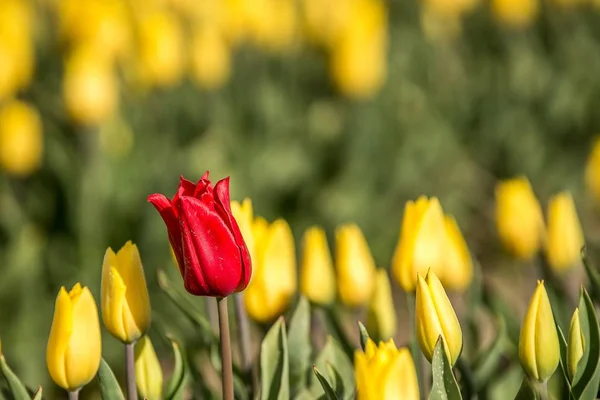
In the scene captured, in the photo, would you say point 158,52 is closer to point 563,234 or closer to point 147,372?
point 563,234

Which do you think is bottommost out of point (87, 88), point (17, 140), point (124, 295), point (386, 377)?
point (386, 377)

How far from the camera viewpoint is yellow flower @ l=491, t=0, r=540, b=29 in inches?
171

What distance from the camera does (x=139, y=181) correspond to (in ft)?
10.6

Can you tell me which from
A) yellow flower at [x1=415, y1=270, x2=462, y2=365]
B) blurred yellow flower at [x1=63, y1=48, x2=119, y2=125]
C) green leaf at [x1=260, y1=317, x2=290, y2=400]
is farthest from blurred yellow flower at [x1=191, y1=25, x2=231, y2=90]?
yellow flower at [x1=415, y1=270, x2=462, y2=365]

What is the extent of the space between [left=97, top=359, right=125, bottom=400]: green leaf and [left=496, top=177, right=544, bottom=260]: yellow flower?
0.86m

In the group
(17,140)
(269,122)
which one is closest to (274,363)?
(17,140)

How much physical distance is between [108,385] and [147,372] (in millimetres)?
97

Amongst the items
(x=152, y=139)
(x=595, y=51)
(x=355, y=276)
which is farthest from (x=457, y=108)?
(x=355, y=276)

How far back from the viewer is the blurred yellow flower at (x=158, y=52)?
3.48 metres

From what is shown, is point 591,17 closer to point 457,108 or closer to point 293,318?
point 457,108

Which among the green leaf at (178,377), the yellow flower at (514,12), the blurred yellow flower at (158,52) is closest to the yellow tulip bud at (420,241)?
the green leaf at (178,377)

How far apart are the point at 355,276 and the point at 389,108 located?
240 cm

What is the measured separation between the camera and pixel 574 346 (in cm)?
127

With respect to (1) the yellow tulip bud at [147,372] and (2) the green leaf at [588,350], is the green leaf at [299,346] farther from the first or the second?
(2) the green leaf at [588,350]
